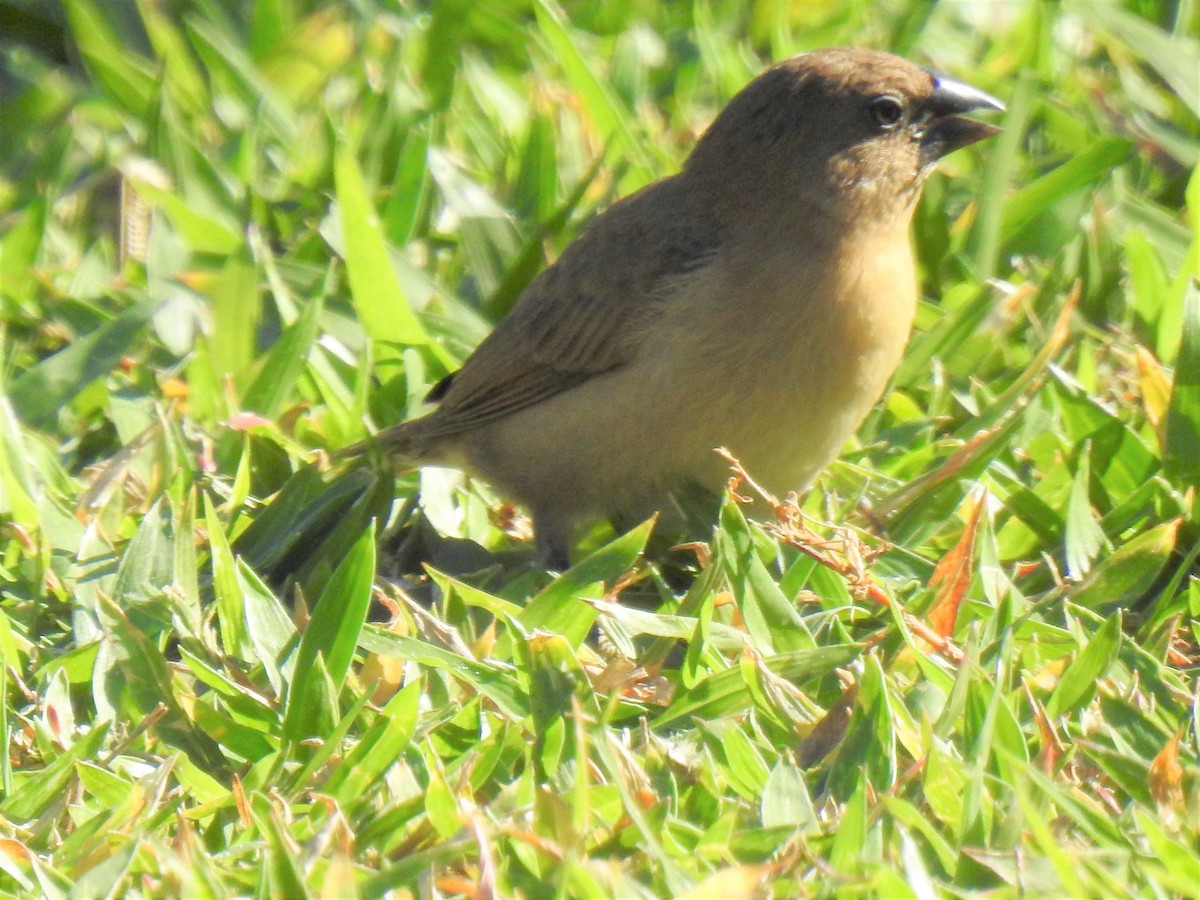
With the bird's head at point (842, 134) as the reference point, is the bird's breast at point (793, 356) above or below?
below

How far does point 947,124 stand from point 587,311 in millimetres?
1065

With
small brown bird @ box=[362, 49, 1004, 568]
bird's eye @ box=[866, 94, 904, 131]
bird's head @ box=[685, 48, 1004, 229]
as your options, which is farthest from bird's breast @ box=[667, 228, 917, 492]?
bird's eye @ box=[866, 94, 904, 131]

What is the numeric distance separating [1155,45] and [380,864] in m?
4.17

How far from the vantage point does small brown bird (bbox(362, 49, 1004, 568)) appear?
4199mm

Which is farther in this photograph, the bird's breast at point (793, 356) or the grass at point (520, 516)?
the bird's breast at point (793, 356)

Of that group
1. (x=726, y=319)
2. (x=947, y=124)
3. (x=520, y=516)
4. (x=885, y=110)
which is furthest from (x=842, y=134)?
(x=520, y=516)

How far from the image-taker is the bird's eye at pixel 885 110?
445 centimetres

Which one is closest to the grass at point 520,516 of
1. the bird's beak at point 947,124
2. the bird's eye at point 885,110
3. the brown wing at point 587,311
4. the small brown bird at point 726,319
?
the small brown bird at point 726,319

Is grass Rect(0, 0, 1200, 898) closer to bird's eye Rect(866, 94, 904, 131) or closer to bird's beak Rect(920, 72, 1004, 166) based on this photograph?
bird's beak Rect(920, 72, 1004, 166)

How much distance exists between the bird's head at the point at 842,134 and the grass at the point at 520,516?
0.63 m

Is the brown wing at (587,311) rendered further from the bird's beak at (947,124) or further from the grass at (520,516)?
the bird's beak at (947,124)

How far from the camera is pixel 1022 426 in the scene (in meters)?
4.54

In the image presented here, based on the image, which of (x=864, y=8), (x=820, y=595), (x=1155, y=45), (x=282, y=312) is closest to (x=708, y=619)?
(x=820, y=595)

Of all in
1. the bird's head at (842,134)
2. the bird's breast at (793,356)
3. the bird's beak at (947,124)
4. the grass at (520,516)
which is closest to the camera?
the grass at (520,516)
